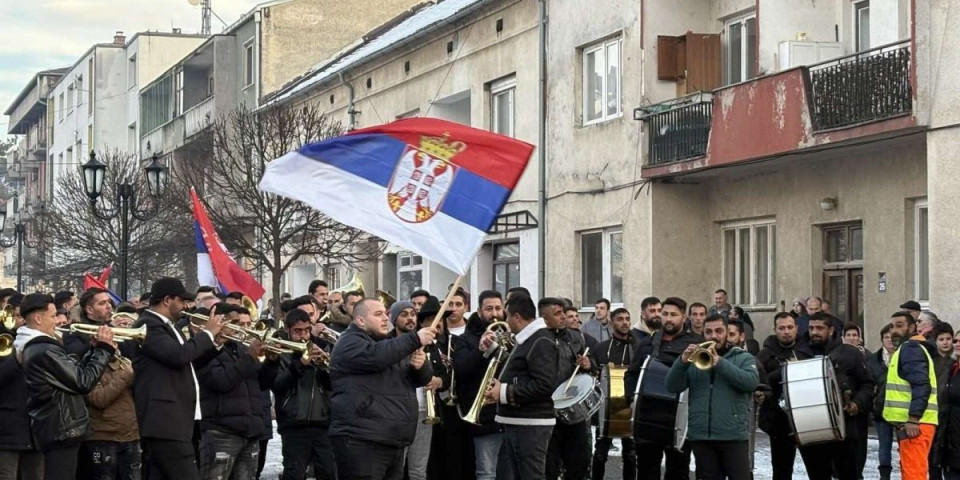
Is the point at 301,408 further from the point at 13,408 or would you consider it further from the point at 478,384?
the point at 13,408

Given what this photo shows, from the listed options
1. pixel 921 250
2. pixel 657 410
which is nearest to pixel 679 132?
pixel 921 250

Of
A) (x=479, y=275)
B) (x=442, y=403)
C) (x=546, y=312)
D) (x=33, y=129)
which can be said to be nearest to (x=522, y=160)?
(x=546, y=312)

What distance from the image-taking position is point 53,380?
439 inches

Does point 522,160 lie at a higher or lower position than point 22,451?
higher

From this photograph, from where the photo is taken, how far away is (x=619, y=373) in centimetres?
1498

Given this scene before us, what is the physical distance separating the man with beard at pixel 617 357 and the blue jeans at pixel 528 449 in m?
2.91

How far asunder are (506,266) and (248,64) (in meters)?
20.3

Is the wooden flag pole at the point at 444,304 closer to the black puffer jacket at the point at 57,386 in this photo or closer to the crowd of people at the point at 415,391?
the crowd of people at the point at 415,391

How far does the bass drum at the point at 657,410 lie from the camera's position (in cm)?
1380

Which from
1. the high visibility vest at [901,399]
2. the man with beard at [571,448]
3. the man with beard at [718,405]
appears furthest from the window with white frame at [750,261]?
the man with beard at [718,405]

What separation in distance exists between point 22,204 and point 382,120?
6826cm

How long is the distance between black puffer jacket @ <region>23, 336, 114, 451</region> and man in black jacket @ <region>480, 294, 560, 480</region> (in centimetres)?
289

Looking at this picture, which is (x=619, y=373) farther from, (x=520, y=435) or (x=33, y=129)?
(x=33, y=129)

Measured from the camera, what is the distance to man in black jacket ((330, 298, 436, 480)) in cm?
1091
